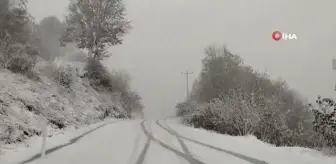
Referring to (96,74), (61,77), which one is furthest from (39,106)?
(96,74)

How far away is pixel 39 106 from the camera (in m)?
22.8

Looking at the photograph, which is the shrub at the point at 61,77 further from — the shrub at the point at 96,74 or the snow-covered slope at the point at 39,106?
the shrub at the point at 96,74

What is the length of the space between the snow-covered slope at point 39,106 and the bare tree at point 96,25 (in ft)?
23.7

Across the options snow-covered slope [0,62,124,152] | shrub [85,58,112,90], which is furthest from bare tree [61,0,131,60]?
snow-covered slope [0,62,124,152]

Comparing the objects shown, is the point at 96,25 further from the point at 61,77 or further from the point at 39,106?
the point at 39,106

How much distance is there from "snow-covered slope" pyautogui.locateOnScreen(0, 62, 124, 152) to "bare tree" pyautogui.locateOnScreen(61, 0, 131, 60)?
7233 mm

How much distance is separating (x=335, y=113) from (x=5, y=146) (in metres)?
12.3

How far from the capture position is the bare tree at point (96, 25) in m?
46.1

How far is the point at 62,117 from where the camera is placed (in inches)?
979

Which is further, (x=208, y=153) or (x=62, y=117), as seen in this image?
(x=62, y=117)

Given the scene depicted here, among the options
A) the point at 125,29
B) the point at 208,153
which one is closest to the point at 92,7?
the point at 125,29

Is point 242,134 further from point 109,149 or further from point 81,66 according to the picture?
point 81,66

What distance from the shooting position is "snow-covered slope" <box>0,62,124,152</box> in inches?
662

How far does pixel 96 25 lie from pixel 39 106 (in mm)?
25015
